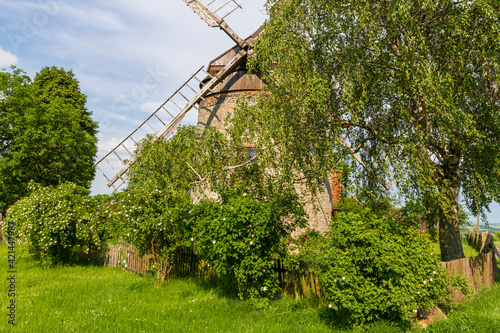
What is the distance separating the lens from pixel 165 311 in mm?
7438

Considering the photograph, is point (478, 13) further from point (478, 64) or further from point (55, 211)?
point (55, 211)

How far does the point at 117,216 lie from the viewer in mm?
10445

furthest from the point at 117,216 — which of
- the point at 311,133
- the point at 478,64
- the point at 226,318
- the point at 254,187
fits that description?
the point at 478,64

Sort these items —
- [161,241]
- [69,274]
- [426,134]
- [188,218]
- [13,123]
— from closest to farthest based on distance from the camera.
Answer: [426,134]
[188,218]
[161,241]
[69,274]
[13,123]

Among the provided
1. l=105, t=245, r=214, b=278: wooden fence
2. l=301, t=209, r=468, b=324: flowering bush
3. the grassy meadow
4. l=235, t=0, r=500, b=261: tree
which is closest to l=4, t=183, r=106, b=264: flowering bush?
l=105, t=245, r=214, b=278: wooden fence

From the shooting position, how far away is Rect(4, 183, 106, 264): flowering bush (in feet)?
40.5

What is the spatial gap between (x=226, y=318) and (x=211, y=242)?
5.93ft

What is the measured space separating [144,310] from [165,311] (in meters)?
0.53

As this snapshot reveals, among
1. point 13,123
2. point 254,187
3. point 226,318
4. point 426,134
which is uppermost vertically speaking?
point 13,123

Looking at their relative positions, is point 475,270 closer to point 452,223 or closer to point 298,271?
point 452,223

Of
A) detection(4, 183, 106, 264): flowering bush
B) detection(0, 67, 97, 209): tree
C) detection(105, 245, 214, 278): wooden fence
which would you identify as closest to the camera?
detection(105, 245, 214, 278): wooden fence

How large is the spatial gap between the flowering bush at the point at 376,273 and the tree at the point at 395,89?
134 centimetres

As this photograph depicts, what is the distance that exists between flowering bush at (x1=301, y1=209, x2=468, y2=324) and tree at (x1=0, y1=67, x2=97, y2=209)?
1985cm

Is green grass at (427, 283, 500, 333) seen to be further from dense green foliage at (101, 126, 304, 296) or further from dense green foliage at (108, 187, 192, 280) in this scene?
dense green foliage at (108, 187, 192, 280)
